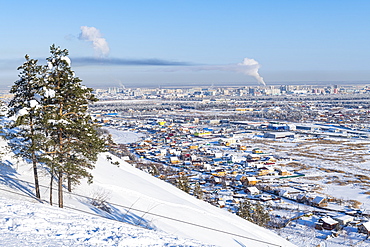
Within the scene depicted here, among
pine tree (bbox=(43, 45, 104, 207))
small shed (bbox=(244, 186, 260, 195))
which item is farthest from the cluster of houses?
pine tree (bbox=(43, 45, 104, 207))

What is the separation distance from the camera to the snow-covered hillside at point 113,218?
3999 millimetres

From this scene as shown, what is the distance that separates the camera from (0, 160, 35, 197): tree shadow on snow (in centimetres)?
733

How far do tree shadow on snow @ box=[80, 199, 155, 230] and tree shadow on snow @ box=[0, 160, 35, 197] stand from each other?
1.06 m

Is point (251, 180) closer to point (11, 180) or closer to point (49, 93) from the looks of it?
point (11, 180)

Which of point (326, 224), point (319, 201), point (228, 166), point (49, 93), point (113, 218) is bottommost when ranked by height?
point (228, 166)

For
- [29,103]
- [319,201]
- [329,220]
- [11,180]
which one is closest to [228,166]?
[319,201]

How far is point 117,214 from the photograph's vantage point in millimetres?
7539

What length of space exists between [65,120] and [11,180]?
7.89 ft

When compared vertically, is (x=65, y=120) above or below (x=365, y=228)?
above

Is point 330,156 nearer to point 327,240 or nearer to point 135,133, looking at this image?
point 327,240

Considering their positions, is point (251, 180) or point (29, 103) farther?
point (251, 180)

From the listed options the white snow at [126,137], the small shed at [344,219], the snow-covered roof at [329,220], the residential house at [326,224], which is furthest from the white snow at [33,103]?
the white snow at [126,137]

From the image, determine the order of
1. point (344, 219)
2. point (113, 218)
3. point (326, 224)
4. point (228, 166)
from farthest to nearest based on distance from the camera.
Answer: point (228, 166) < point (344, 219) < point (326, 224) < point (113, 218)

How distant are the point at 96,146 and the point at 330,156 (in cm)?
2468
